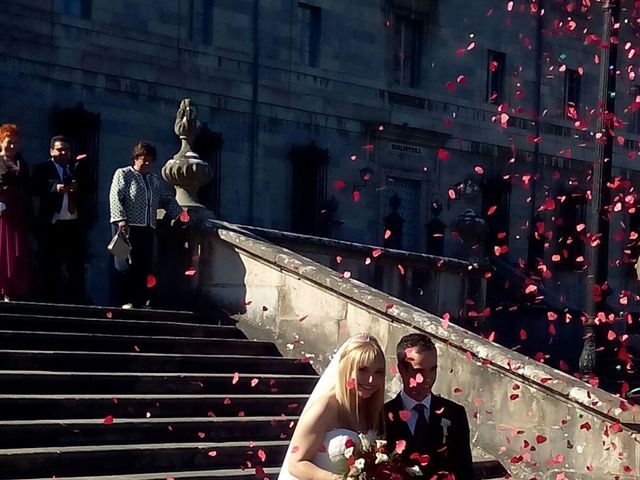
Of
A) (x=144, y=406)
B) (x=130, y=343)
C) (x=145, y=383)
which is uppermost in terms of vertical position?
(x=130, y=343)

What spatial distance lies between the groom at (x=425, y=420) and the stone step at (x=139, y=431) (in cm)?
394

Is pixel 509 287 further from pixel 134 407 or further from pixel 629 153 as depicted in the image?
pixel 134 407

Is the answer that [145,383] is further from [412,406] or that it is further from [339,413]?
[339,413]

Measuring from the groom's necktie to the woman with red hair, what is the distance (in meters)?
6.85

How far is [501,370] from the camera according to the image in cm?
1133

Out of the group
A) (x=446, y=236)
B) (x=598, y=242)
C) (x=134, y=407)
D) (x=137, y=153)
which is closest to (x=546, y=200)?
(x=446, y=236)

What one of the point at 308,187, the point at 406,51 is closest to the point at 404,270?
the point at 308,187

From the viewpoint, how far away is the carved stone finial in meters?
14.5

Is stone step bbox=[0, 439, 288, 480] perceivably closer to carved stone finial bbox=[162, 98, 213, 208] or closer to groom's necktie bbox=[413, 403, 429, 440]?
groom's necktie bbox=[413, 403, 429, 440]

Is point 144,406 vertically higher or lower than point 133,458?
higher

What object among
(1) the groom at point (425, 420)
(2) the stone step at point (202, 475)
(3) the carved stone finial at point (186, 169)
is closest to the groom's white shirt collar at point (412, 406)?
(1) the groom at point (425, 420)

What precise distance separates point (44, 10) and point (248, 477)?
15614 millimetres

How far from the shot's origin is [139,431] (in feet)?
34.0

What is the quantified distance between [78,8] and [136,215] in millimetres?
12150
